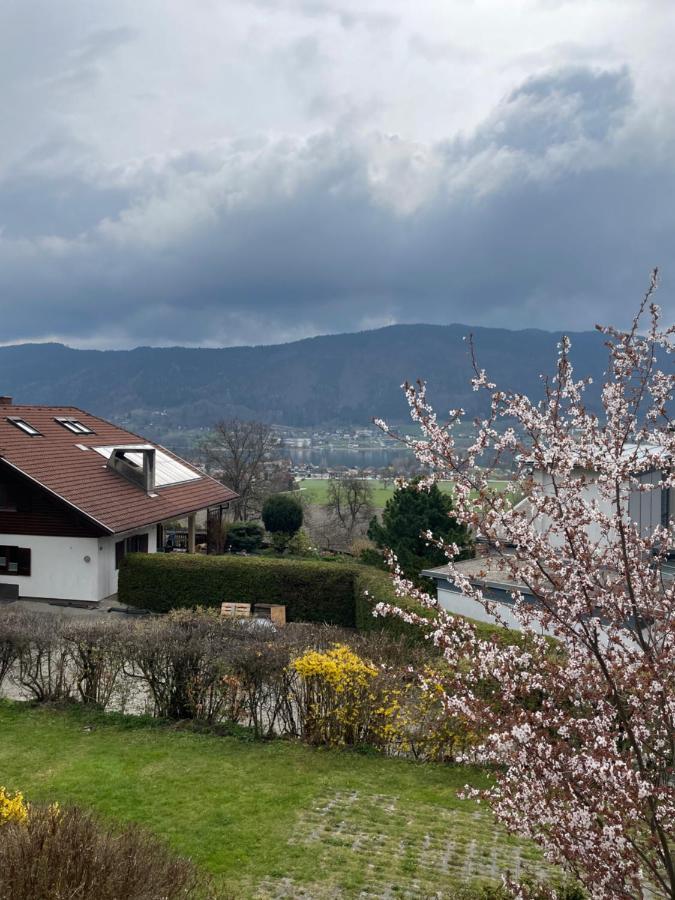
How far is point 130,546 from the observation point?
2397cm

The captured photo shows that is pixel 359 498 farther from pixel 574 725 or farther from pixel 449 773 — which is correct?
pixel 574 725

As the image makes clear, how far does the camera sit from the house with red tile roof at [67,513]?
2155 centimetres

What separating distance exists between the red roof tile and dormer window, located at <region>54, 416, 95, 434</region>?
233mm

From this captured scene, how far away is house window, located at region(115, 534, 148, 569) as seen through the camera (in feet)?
75.4

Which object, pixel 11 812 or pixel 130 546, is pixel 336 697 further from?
pixel 130 546

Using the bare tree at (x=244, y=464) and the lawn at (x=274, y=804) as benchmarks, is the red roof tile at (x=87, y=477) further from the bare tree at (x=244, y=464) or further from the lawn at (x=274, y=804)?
the bare tree at (x=244, y=464)

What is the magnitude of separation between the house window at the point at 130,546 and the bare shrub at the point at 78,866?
18.5 m

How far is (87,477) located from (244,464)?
2363cm

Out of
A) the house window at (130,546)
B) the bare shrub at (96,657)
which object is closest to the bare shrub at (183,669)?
the bare shrub at (96,657)

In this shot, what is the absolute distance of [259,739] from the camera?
10.2 meters

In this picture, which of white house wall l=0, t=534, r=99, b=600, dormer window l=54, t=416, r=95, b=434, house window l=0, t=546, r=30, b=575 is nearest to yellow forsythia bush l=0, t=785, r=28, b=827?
white house wall l=0, t=534, r=99, b=600

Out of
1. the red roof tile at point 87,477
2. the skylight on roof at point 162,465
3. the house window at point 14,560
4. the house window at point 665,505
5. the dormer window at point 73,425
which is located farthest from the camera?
the dormer window at point 73,425

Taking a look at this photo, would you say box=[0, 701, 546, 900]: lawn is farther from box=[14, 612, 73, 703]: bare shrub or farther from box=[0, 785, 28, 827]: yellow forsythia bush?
box=[0, 785, 28, 827]: yellow forsythia bush

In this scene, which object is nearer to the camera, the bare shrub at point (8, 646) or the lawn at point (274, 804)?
the lawn at point (274, 804)
